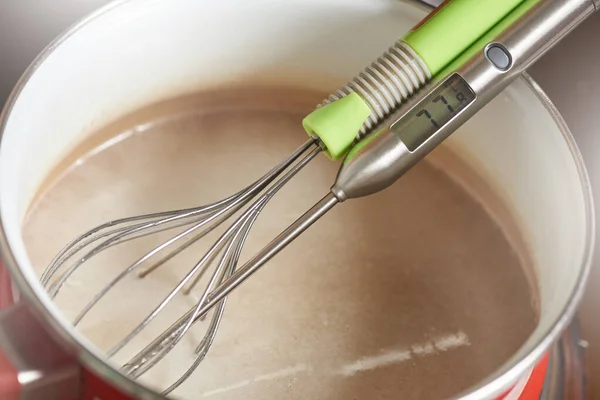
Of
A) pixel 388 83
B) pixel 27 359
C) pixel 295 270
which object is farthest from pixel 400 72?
pixel 27 359

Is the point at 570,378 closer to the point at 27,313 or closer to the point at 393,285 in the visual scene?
the point at 393,285

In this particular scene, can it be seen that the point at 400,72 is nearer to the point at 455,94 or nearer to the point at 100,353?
the point at 455,94

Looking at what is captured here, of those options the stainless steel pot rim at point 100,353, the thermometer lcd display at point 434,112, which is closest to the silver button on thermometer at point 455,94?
the thermometer lcd display at point 434,112

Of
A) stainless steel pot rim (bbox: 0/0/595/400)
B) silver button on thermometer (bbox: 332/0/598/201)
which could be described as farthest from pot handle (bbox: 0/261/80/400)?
silver button on thermometer (bbox: 332/0/598/201)

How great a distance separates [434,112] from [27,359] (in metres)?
0.28

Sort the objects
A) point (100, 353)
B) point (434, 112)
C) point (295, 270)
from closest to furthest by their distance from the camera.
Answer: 1. point (100, 353)
2. point (434, 112)
3. point (295, 270)

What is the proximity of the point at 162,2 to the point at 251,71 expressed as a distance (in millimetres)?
122

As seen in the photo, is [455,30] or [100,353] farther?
[455,30]

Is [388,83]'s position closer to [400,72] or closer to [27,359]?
[400,72]

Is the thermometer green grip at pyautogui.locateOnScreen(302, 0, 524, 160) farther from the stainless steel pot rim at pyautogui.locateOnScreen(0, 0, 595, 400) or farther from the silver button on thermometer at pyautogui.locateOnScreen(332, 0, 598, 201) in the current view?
the stainless steel pot rim at pyautogui.locateOnScreen(0, 0, 595, 400)

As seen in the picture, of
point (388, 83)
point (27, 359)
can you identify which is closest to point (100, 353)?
point (27, 359)

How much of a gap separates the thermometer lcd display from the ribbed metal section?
0.02 meters

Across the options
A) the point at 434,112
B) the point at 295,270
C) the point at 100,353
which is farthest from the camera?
the point at 295,270

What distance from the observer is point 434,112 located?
0.44 m
